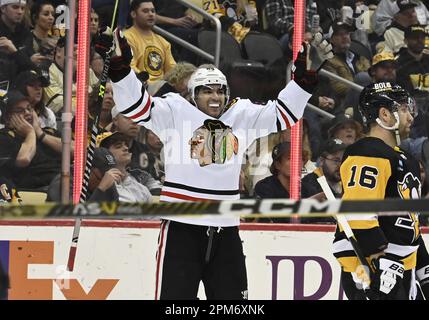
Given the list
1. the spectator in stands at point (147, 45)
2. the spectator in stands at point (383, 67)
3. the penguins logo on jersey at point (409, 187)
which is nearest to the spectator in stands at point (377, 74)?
the spectator in stands at point (383, 67)

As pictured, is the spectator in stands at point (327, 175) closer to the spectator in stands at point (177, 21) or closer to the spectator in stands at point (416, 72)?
the spectator in stands at point (416, 72)

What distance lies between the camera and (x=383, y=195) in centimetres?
416

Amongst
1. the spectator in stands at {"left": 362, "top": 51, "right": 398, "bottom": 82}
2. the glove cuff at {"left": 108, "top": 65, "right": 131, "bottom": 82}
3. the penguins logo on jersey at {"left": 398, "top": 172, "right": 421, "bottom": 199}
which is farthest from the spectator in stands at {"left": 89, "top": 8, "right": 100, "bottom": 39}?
the penguins logo on jersey at {"left": 398, "top": 172, "right": 421, "bottom": 199}

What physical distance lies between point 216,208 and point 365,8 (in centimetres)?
300

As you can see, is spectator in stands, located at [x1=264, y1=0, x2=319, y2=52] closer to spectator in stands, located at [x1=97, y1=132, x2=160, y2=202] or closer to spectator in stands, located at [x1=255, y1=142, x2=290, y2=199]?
spectator in stands, located at [x1=255, y1=142, x2=290, y2=199]

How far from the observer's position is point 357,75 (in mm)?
5715

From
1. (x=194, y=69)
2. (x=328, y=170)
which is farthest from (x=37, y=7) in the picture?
(x=328, y=170)

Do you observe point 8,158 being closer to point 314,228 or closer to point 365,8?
point 314,228

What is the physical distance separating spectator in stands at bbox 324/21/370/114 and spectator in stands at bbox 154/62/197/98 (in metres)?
0.83

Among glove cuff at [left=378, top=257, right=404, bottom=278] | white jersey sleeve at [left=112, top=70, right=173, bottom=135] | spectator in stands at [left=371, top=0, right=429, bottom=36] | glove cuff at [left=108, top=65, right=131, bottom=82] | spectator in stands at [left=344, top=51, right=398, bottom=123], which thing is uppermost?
spectator in stands at [left=371, top=0, right=429, bottom=36]

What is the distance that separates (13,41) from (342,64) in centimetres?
174

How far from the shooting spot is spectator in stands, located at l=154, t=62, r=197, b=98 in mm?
5309

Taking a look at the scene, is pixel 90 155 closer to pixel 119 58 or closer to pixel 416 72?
pixel 119 58

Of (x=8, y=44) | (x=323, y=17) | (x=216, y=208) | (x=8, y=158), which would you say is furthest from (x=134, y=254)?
(x=216, y=208)
